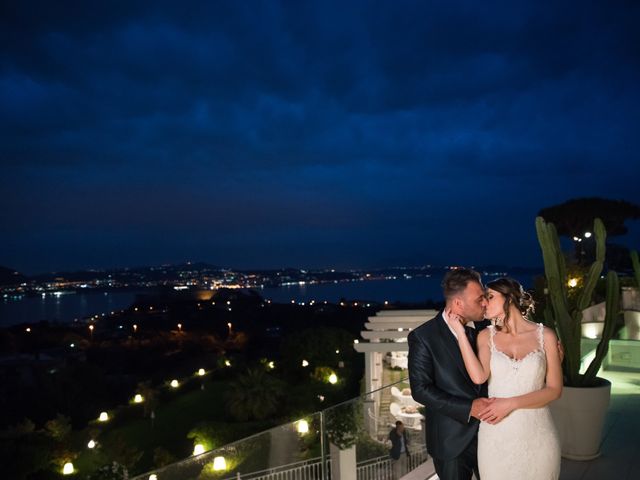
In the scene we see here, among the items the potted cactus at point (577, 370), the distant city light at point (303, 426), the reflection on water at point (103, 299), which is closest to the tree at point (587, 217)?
the potted cactus at point (577, 370)

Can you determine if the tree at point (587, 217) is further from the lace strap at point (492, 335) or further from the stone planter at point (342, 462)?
the lace strap at point (492, 335)

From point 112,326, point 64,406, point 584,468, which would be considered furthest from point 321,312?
point 584,468

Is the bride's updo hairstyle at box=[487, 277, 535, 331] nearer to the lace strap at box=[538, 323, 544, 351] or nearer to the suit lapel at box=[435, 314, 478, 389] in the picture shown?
the lace strap at box=[538, 323, 544, 351]

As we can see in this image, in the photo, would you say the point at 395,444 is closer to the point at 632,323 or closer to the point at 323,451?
the point at 323,451

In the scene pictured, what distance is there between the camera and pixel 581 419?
468cm

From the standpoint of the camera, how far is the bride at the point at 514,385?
263cm

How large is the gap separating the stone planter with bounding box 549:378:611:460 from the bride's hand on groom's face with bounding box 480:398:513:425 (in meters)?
2.43

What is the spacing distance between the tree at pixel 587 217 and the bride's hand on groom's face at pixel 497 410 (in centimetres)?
2600

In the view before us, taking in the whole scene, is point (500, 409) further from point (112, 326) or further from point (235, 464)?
point (112, 326)

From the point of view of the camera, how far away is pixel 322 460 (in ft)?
14.5

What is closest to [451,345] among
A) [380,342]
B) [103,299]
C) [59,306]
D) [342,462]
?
[342,462]

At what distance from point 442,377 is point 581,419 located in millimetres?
2717

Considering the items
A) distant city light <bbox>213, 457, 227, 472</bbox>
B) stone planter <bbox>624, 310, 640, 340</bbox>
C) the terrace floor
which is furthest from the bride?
stone planter <bbox>624, 310, 640, 340</bbox>

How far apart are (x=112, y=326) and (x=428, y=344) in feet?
287
